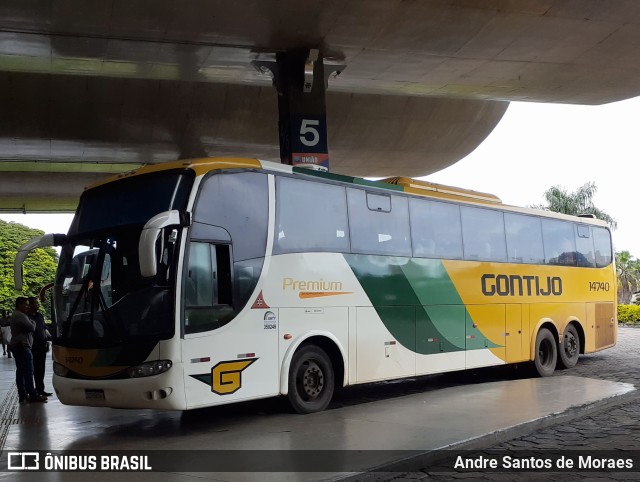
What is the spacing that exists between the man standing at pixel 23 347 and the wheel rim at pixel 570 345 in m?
10.9

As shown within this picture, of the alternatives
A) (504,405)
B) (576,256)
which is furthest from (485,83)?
(504,405)

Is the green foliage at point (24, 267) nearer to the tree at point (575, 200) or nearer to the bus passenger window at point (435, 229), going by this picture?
the tree at point (575, 200)

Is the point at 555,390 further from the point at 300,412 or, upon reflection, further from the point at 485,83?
the point at 485,83

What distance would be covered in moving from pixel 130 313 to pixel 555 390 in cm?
723

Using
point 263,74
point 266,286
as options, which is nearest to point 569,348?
point 263,74

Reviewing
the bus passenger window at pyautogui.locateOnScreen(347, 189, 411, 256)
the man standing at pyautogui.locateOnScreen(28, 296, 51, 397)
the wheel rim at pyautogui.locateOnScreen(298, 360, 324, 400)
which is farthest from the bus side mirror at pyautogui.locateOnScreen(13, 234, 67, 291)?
the bus passenger window at pyautogui.locateOnScreen(347, 189, 411, 256)

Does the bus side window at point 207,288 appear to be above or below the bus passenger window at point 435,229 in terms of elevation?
below

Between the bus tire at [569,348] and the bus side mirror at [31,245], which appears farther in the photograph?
the bus tire at [569,348]

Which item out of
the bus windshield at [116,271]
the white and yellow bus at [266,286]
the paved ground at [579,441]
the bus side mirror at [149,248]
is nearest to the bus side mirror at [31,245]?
the white and yellow bus at [266,286]

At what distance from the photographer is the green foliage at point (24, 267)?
55344 mm

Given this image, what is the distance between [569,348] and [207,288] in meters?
10.3

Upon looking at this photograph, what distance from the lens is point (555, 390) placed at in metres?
12.1

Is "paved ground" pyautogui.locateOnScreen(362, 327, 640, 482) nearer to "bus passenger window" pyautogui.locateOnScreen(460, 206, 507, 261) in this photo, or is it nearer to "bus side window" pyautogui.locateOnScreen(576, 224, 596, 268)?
"bus passenger window" pyautogui.locateOnScreen(460, 206, 507, 261)

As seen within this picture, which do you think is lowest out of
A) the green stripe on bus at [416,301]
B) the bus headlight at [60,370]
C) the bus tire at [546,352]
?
the bus tire at [546,352]
